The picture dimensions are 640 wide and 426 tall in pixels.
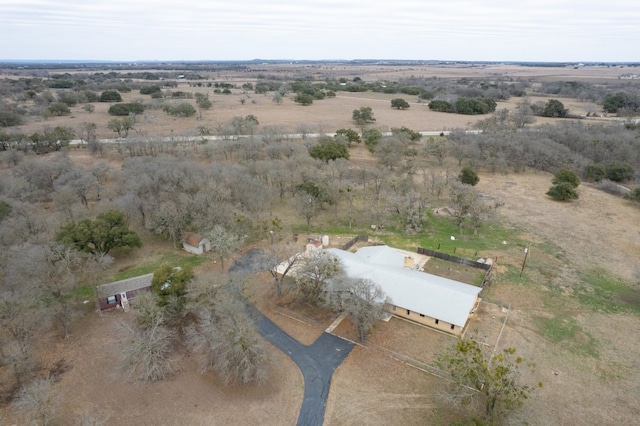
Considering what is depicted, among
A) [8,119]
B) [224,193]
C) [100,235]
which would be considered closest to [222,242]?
[224,193]

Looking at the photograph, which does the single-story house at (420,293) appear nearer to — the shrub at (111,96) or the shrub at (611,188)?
the shrub at (611,188)

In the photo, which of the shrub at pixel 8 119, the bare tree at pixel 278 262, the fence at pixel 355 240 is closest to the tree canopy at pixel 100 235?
the bare tree at pixel 278 262

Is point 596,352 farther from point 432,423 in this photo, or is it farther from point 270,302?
point 270,302

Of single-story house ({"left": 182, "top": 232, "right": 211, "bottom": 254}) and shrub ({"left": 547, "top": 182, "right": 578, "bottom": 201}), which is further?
shrub ({"left": 547, "top": 182, "right": 578, "bottom": 201})

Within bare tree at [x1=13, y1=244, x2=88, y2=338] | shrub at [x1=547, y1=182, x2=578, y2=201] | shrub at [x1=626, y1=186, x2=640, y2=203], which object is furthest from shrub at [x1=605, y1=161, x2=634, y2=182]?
bare tree at [x1=13, y1=244, x2=88, y2=338]

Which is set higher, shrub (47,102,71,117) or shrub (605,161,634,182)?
shrub (47,102,71,117)

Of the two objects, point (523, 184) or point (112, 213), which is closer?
point (112, 213)

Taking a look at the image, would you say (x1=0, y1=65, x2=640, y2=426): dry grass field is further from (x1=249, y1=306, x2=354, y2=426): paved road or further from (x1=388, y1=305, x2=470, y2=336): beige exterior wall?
(x1=388, y1=305, x2=470, y2=336): beige exterior wall

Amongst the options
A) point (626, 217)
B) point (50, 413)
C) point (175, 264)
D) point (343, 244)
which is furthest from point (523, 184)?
point (50, 413)

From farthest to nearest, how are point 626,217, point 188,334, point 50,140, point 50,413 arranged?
point 50,140 → point 626,217 → point 188,334 → point 50,413
